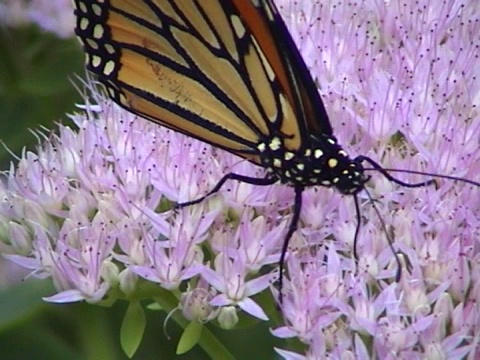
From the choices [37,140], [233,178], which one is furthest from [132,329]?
[37,140]

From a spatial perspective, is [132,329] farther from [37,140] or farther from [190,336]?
[37,140]

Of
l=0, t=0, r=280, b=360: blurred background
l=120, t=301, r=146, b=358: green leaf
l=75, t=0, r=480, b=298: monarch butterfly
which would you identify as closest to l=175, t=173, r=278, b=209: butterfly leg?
l=75, t=0, r=480, b=298: monarch butterfly

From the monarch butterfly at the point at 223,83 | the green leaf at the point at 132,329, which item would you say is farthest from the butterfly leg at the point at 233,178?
the green leaf at the point at 132,329

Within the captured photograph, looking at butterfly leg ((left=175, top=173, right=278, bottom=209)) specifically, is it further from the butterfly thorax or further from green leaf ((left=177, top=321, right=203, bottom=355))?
green leaf ((left=177, top=321, right=203, bottom=355))

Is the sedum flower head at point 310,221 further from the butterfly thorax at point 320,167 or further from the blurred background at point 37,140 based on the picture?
the blurred background at point 37,140

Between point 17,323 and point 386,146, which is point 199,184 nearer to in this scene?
point 386,146
